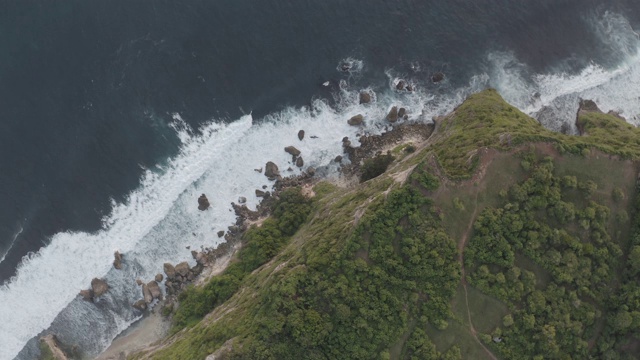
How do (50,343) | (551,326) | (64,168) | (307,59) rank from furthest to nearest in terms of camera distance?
1. (307,59)
2. (64,168)
3. (50,343)
4. (551,326)

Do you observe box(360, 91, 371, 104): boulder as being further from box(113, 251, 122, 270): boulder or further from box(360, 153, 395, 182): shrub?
box(113, 251, 122, 270): boulder

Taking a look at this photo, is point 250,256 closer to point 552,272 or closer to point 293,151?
point 293,151

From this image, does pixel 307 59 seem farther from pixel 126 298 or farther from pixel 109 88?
pixel 126 298

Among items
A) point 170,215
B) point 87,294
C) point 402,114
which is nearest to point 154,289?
point 87,294

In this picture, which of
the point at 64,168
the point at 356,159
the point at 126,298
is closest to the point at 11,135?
the point at 64,168

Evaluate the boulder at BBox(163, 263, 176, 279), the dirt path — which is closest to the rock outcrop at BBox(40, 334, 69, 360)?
the boulder at BBox(163, 263, 176, 279)

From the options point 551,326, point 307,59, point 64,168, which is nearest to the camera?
point 551,326

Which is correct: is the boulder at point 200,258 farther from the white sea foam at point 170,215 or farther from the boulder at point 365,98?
the boulder at point 365,98
